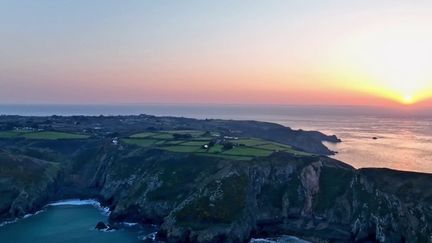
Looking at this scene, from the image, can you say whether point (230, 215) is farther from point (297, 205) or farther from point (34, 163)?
point (34, 163)

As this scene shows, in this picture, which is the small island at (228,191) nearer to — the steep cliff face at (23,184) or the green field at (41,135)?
the steep cliff face at (23,184)

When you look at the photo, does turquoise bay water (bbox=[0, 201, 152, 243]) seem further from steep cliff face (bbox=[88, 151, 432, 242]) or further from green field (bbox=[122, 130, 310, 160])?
green field (bbox=[122, 130, 310, 160])

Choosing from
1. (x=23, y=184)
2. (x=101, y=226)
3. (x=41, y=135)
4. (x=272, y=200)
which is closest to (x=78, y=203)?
(x=23, y=184)

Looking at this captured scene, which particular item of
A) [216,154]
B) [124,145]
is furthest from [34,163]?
[216,154]

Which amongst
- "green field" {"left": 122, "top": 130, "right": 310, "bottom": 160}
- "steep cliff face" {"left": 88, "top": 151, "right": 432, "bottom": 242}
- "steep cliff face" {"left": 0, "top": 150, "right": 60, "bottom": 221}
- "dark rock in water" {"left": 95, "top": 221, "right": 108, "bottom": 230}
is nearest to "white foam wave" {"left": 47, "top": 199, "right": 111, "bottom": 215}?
"steep cliff face" {"left": 88, "top": 151, "right": 432, "bottom": 242}

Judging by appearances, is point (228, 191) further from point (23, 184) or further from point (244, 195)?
point (23, 184)

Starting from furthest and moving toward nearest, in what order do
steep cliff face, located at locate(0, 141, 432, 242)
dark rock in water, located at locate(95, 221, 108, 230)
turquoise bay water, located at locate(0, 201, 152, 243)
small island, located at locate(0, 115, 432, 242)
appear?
dark rock in water, located at locate(95, 221, 108, 230)
turquoise bay water, located at locate(0, 201, 152, 243)
small island, located at locate(0, 115, 432, 242)
steep cliff face, located at locate(0, 141, 432, 242)
